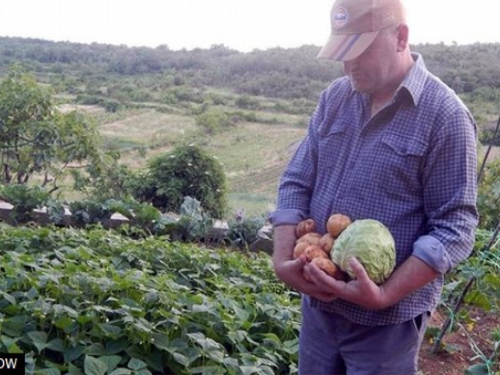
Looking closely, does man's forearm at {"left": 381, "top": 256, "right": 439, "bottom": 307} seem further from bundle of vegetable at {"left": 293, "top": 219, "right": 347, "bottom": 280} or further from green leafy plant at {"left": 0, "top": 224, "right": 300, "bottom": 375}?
green leafy plant at {"left": 0, "top": 224, "right": 300, "bottom": 375}

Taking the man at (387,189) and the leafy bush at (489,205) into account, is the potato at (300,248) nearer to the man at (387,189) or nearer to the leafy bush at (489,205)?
the man at (387,189)

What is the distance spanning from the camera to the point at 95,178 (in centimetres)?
573

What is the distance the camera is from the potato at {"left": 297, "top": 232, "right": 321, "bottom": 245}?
1.50m

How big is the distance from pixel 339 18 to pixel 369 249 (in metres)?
0.53

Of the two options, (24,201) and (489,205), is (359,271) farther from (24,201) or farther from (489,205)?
(24,201)

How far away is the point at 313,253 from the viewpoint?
1453 millimetres

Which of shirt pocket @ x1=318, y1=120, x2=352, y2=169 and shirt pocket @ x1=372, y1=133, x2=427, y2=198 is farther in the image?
shirt pocket @ x1=318, y1=120, x2=352, y2=169

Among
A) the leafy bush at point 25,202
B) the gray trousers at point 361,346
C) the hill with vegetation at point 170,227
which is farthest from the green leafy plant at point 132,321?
the leafy bush at point 25,202

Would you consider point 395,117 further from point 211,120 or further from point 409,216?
point 211,120

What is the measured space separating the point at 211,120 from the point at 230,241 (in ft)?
11.8

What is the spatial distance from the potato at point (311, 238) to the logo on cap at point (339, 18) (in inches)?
18.8

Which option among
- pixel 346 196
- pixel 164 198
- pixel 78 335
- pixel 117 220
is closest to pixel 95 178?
pixel 164 198

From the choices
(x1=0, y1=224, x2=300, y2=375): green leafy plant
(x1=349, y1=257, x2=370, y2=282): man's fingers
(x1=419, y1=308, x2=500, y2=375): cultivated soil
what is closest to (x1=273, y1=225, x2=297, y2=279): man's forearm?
(x1=349, y1=257, x2=370, y2=282): man's fingers

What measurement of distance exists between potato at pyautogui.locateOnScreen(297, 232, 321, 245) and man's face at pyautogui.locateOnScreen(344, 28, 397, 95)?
1.14 ft
